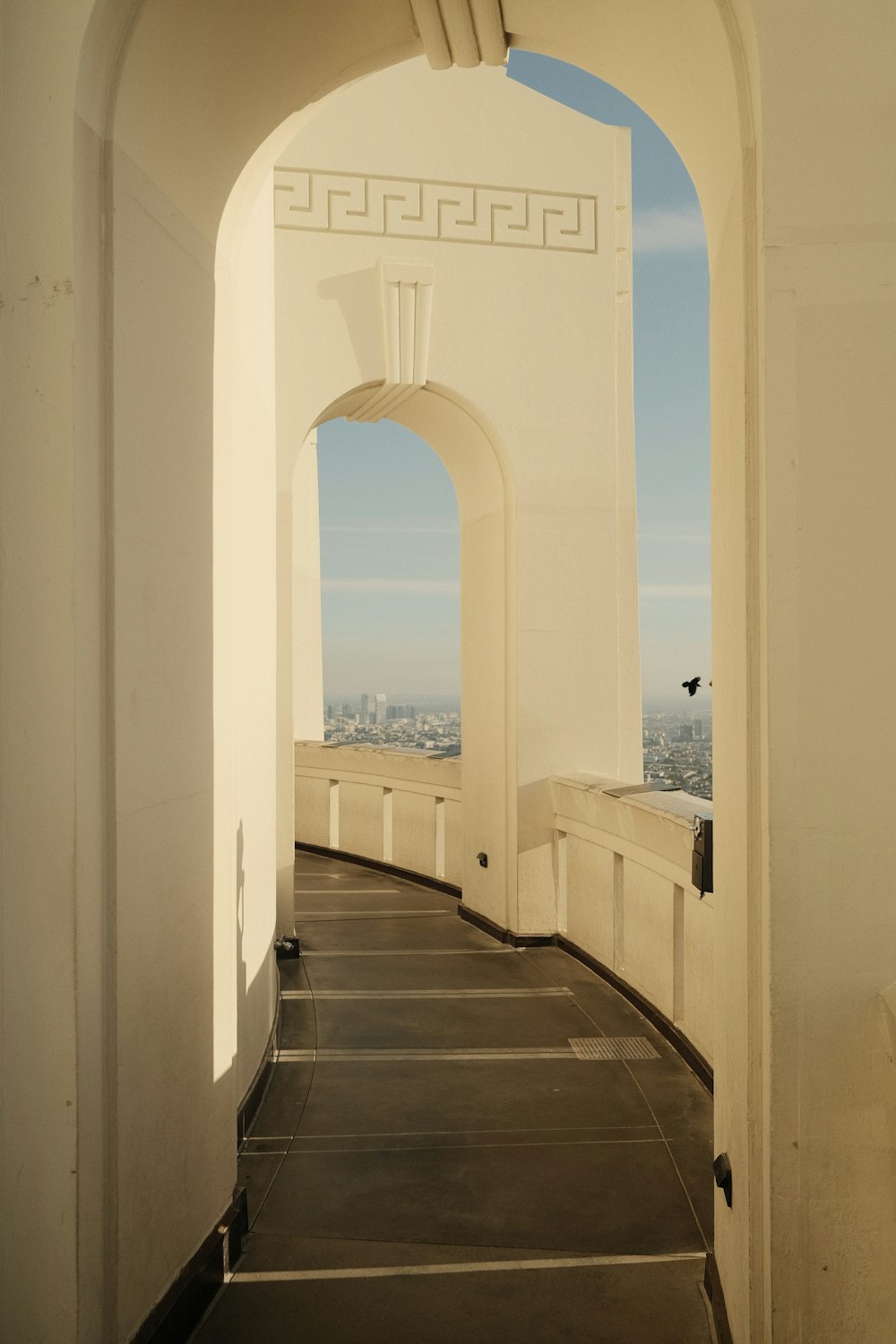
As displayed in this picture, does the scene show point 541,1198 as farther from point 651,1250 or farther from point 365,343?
point 365,343

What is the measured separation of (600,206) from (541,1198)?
6.96m

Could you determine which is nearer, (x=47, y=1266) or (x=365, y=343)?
(x=47, y=1266)

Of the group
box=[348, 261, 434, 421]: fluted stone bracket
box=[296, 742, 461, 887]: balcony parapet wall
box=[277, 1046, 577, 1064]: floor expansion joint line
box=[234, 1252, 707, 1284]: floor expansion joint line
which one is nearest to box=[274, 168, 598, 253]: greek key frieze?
box=[348, 261, 434, 421]: fluted stone bracket

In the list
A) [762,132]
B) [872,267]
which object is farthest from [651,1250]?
[762,132]

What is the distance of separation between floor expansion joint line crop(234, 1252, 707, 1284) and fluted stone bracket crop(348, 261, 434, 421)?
19.5ft

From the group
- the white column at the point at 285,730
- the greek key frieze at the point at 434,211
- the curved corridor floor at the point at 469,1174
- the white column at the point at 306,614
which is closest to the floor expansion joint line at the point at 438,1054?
the curved corridor floor at the point at 469,1174

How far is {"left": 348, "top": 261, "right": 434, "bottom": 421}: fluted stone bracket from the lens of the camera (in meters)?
7.71

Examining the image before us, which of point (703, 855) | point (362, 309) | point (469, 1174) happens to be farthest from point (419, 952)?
point (362, 309)

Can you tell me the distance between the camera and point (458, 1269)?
10.8 feet

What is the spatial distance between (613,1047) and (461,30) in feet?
14.9

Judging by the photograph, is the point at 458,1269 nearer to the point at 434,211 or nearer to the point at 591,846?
the point at 591,846

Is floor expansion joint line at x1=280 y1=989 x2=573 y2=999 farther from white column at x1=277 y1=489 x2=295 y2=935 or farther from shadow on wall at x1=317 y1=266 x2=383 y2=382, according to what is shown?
shadow on wall at x1=317 y1=266 x2=383 y2=382

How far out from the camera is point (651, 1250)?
11.1 ft

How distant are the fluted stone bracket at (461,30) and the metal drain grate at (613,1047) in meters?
4.38
